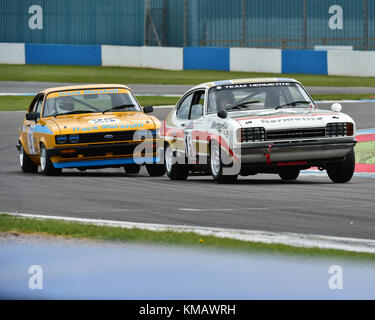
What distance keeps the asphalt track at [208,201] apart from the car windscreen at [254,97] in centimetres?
107

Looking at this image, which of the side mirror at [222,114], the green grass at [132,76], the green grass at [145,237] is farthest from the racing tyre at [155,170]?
the green grass at [132,76]

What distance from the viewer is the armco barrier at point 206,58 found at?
150 ft

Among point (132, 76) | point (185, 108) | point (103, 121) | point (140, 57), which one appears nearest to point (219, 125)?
point (185, 108)

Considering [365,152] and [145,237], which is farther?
[365,152]

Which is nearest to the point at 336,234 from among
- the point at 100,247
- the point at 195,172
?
the point at 100,247

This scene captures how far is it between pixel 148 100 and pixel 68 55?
Result: 56.4ft

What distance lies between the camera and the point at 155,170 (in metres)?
15.6

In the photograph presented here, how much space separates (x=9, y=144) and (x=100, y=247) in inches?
536

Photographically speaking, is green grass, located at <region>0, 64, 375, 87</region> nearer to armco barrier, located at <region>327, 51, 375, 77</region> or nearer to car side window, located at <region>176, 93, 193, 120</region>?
armco barrier, located at <region>327, 51, 375, 77</region>

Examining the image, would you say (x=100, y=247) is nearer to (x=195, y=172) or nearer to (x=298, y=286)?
(x=298, y=286)

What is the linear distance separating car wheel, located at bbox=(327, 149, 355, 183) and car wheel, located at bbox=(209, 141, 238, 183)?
1.37 meters

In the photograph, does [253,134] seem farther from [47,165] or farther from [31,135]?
[31,135]

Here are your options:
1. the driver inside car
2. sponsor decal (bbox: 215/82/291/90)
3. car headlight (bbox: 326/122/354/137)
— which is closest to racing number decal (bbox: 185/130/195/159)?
sponsor decal (bbox: 215/82/291/90)

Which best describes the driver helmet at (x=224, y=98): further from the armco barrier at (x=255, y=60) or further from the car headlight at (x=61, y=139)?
the armco barrier at (x=255, y=60)
